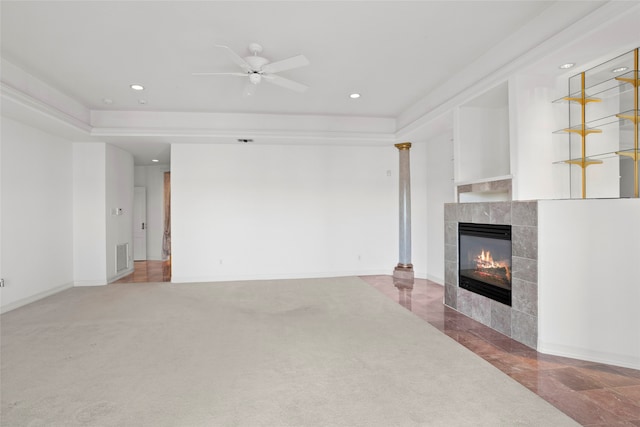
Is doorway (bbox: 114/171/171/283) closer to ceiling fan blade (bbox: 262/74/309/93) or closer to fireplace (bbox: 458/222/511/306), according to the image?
ceiling fan blade (bbox: 262/74/309/93)

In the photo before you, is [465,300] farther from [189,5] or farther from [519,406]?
[189,5]

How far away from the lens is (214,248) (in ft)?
20.7

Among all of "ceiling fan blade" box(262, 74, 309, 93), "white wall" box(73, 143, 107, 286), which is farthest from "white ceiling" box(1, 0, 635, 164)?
"white wall" box(73, 143, 107, 286)

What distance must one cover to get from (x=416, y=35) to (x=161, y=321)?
4124 millimetres

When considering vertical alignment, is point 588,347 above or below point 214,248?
below

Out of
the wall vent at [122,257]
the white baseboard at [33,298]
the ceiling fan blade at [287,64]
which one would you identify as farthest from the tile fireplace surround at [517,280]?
the wall vent at [122,257]

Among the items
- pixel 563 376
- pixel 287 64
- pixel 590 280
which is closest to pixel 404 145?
pixel 287 64

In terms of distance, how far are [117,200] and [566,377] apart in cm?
710

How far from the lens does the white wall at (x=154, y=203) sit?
9094mm

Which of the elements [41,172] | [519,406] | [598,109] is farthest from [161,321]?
[598,109]

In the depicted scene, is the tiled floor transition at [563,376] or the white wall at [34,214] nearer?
the tiled floor transition at [563,376]

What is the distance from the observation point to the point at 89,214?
5953 mm

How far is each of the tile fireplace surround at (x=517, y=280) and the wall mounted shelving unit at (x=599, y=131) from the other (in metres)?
0.69

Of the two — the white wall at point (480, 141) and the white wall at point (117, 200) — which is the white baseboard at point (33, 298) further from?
the white wall at point (480, 141)
